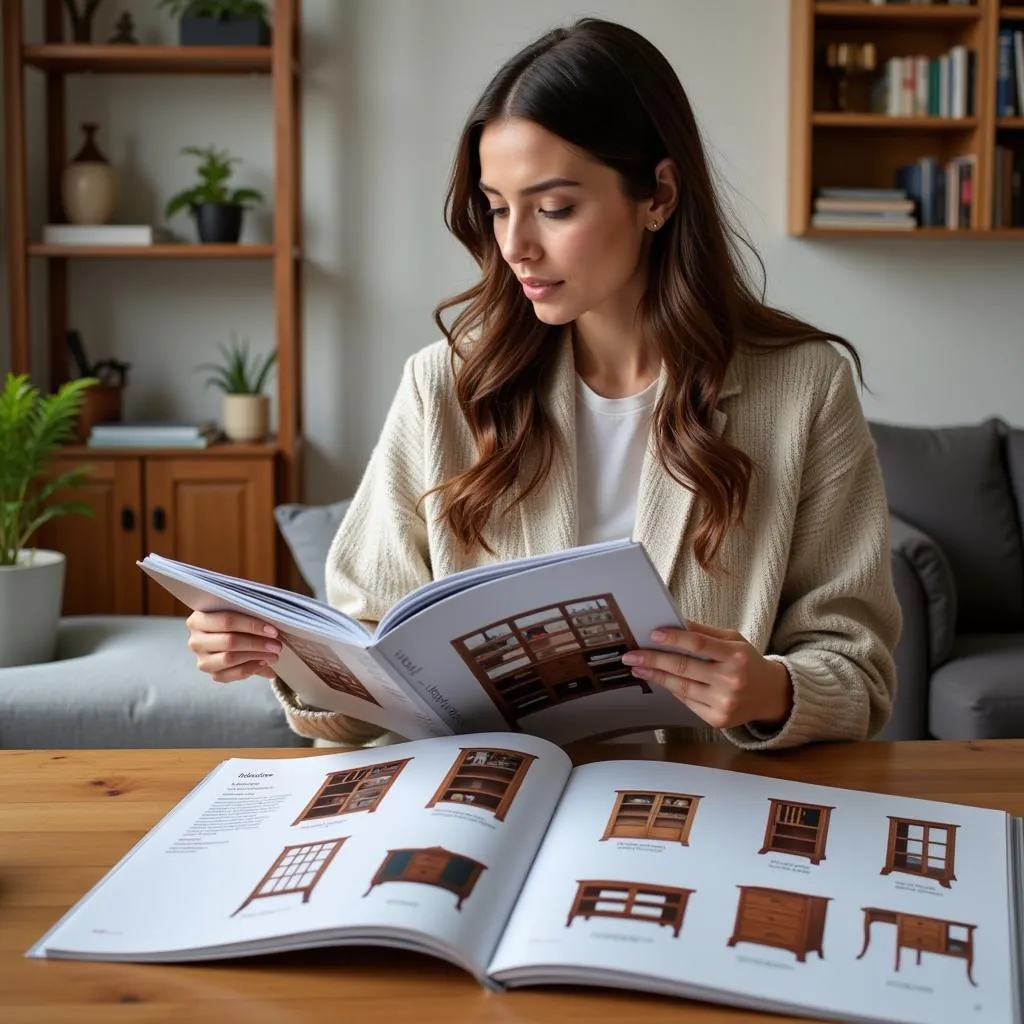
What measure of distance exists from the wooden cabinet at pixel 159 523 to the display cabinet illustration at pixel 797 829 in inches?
97.2

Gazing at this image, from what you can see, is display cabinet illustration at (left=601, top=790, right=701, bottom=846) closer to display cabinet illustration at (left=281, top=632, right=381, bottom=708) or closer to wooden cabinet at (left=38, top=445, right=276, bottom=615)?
display cabinet illustration at (left=281, top=632, right=381, bottom=708)

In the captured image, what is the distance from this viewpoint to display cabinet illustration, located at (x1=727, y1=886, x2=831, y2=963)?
28.9 inches

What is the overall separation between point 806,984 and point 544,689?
1.37 ft

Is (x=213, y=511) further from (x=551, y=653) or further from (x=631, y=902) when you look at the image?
(x=631, y=902)

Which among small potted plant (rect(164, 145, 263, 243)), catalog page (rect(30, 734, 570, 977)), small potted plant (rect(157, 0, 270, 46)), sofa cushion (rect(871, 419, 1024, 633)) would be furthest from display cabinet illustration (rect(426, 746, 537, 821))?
small potted plant (rect(157, 0, 270, 46))

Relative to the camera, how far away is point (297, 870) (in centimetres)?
82

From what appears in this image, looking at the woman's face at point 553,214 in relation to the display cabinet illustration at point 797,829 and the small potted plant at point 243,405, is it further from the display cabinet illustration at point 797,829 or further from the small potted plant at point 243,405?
the small potted plant at point 243,405

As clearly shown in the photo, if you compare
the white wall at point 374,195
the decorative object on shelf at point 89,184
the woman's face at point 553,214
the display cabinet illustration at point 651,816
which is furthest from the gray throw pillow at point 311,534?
the display cabinet illustration at point 651,816

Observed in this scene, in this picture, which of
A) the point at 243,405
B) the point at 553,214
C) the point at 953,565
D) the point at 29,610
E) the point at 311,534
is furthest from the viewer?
A: the point at 243,405

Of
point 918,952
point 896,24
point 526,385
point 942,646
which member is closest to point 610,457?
point 526,385

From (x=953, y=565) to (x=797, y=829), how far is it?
232cm

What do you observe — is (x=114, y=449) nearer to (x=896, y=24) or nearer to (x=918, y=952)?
(x=896, y=24)

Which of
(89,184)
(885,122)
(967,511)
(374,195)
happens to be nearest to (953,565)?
(967,511)

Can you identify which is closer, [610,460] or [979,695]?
[610,460]
